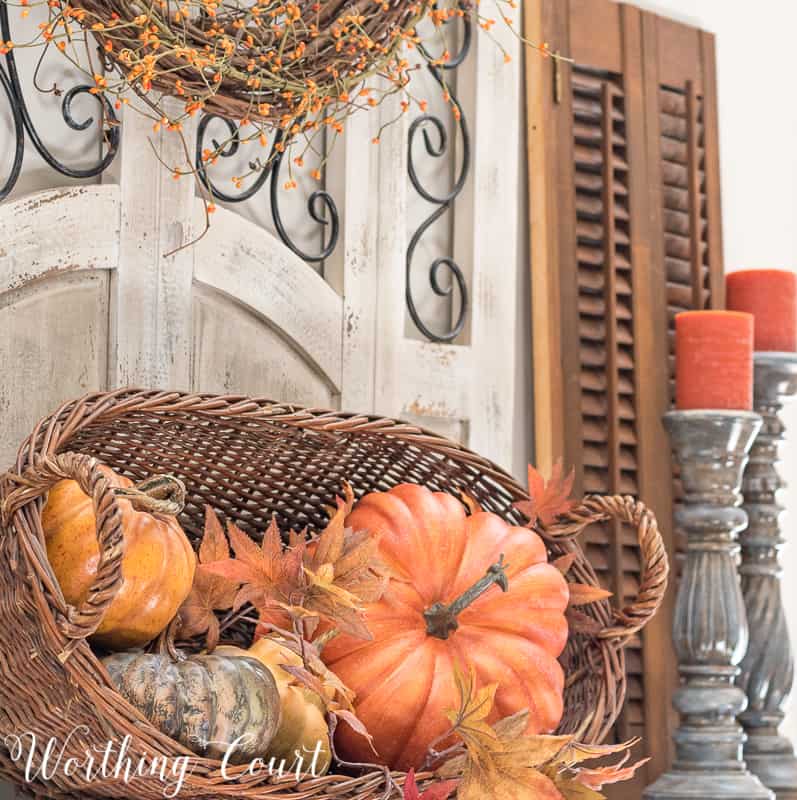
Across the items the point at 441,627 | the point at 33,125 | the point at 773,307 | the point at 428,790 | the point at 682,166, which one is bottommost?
the point at 428,790

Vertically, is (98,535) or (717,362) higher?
(717,362)

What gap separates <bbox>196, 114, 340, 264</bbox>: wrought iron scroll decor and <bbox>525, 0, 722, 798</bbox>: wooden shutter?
371 mm

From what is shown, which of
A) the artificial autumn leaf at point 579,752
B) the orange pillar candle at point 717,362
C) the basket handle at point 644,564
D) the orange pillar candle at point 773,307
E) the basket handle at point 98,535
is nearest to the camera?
the basket handle at point 98,535

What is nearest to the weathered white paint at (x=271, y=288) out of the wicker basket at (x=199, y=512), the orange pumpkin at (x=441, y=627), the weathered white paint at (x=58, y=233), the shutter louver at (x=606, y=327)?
the weathered white paint at (x=58, y=233)

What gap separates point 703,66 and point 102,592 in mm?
1584

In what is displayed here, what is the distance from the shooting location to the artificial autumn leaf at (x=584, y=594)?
1.27 meters


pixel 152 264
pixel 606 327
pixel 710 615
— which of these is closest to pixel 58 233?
pixel 152 264

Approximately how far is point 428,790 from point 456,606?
0.19m

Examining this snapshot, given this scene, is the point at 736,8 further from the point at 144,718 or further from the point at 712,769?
the point at 144,718

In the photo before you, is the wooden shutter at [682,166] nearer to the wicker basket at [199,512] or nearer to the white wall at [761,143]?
the white wall at [761,143]

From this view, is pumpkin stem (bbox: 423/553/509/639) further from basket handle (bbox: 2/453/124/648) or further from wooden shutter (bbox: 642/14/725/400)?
wooden shutter (bbox: 642/14/725/400)

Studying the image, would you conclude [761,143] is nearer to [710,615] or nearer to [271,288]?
[710,615]

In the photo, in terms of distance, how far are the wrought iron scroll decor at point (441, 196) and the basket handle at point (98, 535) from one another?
841mm

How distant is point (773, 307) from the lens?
196 cm
